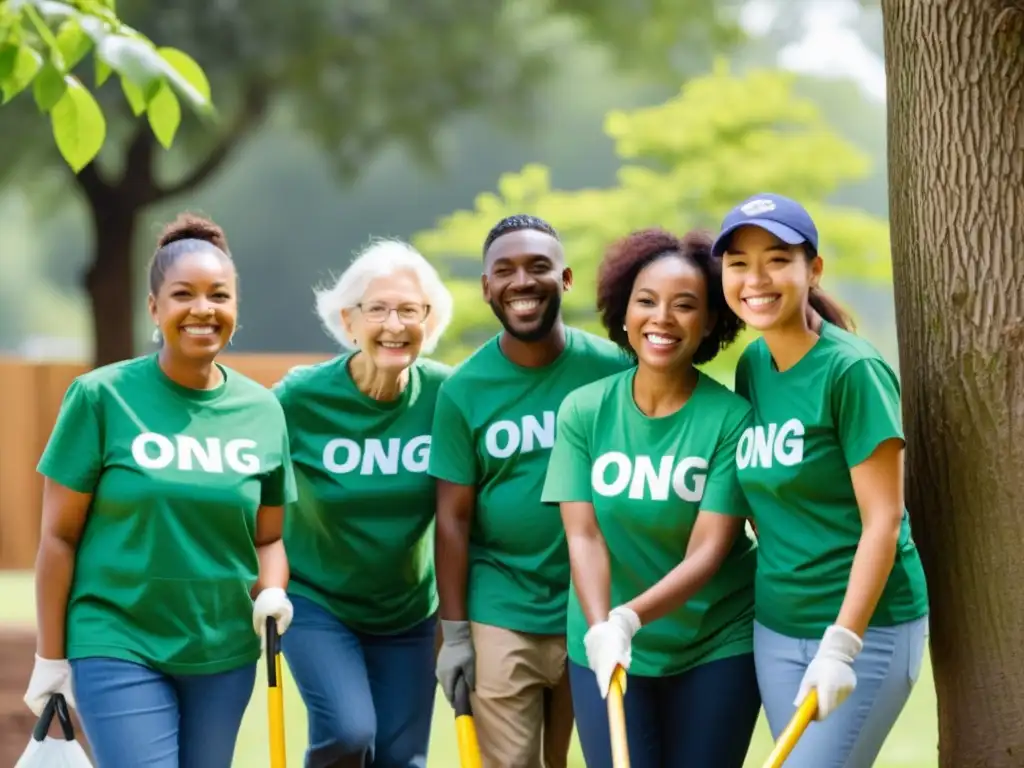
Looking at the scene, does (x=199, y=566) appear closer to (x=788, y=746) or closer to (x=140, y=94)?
(x=140, y=94)

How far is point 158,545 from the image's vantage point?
3.59 meters

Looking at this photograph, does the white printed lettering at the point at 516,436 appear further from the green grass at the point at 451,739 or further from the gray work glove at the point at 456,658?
the green grass at the point at 451,739

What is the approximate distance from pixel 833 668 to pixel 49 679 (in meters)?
1.85

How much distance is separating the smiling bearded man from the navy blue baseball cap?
736 mm

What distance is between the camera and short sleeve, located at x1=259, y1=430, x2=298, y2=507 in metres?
3.86

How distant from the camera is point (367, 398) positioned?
4.30 metres

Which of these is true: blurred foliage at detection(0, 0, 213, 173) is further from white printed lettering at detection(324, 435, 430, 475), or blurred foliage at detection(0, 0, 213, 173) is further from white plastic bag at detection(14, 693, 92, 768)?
white plastic bag at detection(14, 693, 92, 768)

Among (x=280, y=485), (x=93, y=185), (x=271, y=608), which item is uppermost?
(x=93, y=185)

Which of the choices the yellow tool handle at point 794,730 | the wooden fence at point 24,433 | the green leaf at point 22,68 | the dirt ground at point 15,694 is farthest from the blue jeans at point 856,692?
the wooden fence at point 24,433

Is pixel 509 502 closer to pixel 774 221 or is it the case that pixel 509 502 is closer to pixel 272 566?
pixel 272 566

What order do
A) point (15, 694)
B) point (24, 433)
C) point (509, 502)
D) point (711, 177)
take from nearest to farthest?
point (509, 502), point (15, 694), point (711, 177), point (24, 433)

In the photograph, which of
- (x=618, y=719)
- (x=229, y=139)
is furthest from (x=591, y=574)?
(x=229, y=139)

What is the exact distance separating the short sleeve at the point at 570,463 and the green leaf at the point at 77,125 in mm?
1315

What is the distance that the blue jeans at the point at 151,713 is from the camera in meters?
3.54
